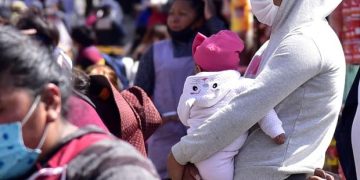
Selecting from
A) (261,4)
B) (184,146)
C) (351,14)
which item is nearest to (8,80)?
(184,146)

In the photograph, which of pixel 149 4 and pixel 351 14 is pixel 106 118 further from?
pixel 149 4

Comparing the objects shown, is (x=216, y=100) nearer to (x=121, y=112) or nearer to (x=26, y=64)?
(x=121, y=112)

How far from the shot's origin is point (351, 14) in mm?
6008

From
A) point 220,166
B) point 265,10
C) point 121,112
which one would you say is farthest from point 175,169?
point 265,10

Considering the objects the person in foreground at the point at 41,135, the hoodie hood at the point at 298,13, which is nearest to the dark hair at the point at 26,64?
the person in foreground at the point at 41,135

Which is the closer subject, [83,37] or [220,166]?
[220,166]

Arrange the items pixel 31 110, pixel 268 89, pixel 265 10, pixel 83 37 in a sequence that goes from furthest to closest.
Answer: pixel 83 37 → pixel 265 10 → pixel 268 89 → pixel 31 110

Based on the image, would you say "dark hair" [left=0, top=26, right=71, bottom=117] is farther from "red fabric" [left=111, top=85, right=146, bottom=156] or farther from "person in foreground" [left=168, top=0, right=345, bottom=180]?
"red fabric" [left=111, top=85, right=146, bottom=156]

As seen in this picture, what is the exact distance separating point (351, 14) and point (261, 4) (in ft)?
5.87

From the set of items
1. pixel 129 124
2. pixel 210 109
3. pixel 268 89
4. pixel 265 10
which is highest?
pixel 265 10

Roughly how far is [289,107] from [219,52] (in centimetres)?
41

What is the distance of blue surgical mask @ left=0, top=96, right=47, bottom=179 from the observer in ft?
8.90

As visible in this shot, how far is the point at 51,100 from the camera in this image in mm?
Answer: 2787

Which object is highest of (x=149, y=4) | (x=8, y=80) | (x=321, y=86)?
(x=8, y=80)
